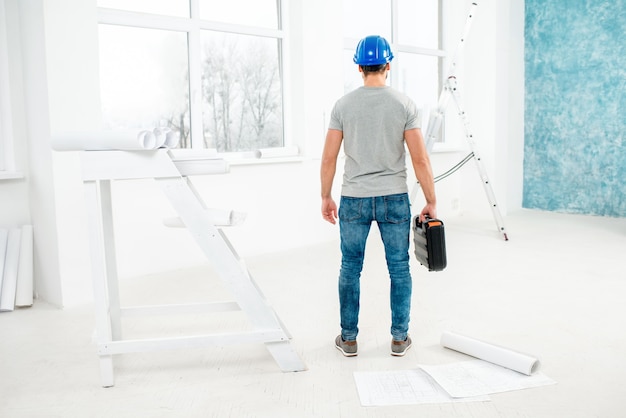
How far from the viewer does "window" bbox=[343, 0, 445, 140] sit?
5.49 m

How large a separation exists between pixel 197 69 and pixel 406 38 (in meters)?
2.60

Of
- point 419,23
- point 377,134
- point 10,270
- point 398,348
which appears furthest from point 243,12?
point 398,348

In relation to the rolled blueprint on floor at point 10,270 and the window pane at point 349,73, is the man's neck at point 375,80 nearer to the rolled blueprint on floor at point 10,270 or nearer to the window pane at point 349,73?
the rolled blueprint on floor at point 10,270

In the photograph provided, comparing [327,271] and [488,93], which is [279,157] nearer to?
[327,271]

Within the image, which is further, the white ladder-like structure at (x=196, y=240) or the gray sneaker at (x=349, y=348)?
the gray sneaker at (x=349, y=348)

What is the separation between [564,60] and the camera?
631cm

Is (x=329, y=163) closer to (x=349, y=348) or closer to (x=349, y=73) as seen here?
(x=349, y=348)

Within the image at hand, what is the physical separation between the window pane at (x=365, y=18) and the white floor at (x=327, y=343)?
2.16 metres

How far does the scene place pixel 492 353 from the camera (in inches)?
93.4

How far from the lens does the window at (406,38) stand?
5.49 m

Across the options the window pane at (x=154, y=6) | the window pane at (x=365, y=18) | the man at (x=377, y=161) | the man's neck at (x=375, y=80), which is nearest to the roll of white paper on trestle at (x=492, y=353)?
the man at (x=377, y=161)

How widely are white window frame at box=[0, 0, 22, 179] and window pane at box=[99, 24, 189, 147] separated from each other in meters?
0.57

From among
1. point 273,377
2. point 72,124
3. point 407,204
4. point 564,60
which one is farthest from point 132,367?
point 564,60

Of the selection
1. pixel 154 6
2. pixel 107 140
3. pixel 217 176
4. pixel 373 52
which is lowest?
pixel 217 176
